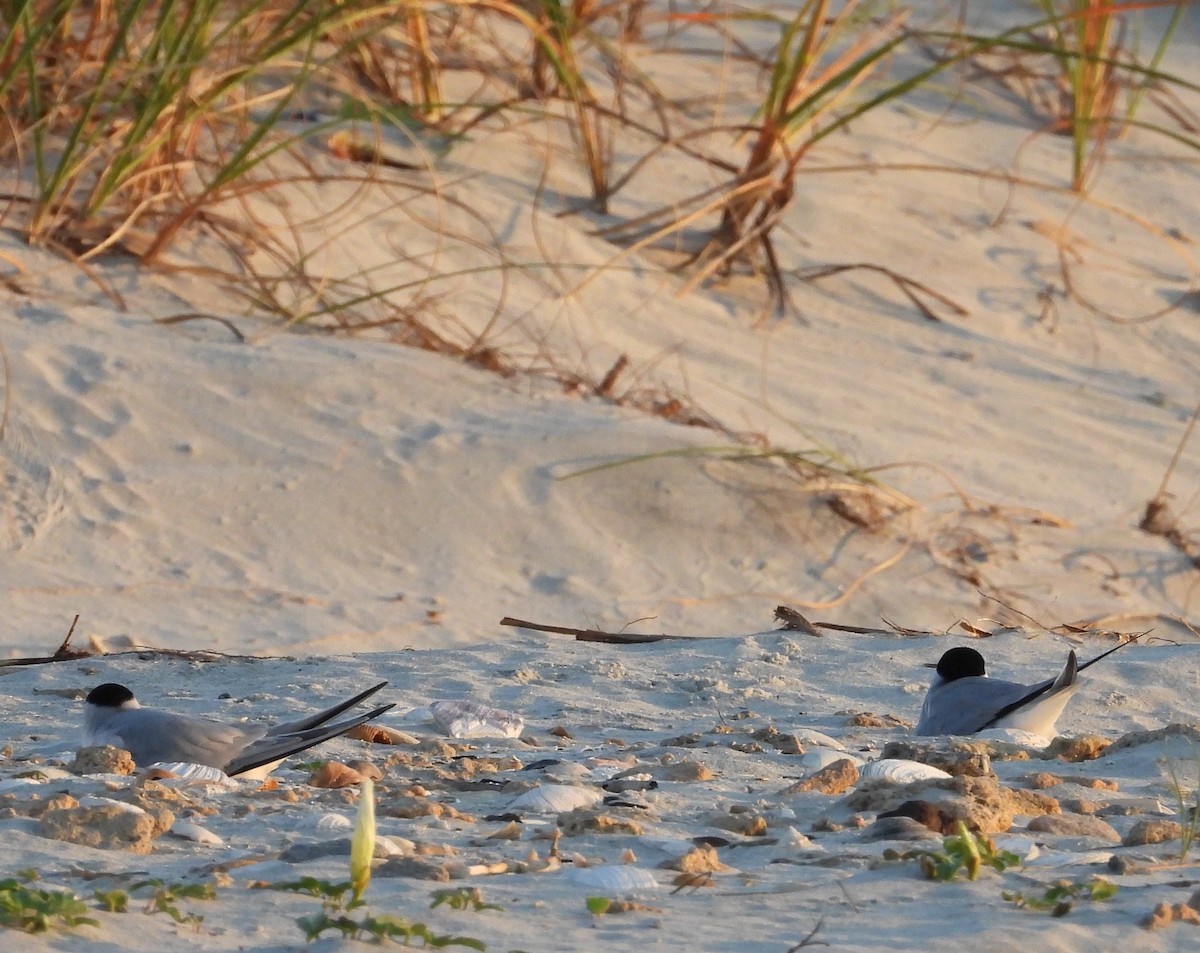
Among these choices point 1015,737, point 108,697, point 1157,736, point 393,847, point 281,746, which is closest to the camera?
point 393,847

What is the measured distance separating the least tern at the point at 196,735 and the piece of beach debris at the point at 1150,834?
94cm

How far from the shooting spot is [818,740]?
2.66m

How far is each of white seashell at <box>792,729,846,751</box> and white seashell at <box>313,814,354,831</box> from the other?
0.84 metres

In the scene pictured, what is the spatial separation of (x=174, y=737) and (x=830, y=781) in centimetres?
87

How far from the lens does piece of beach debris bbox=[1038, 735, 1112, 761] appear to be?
8.45 feet

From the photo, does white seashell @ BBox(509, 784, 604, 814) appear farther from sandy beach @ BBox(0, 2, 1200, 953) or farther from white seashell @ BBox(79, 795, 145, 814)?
white seashell @ BBox(79, 795, 145, 814)

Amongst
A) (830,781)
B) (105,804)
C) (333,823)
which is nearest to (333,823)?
(333,823)

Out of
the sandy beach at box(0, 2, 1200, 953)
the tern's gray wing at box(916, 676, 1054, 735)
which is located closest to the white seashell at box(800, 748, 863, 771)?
the sandy beach at box(0, 2, 1200, 953)

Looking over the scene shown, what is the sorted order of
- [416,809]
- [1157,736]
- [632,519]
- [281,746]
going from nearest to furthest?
1. [416,809]
2. [281,746]
3. [1157,736]
4. [632,519]

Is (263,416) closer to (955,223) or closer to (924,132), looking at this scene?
(955,223)

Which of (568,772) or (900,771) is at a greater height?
(900,771)

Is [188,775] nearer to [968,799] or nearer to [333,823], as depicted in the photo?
[333,823]

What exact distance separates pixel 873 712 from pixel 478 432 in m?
1.88

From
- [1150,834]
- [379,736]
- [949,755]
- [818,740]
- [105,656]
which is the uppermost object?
[1150,834]
